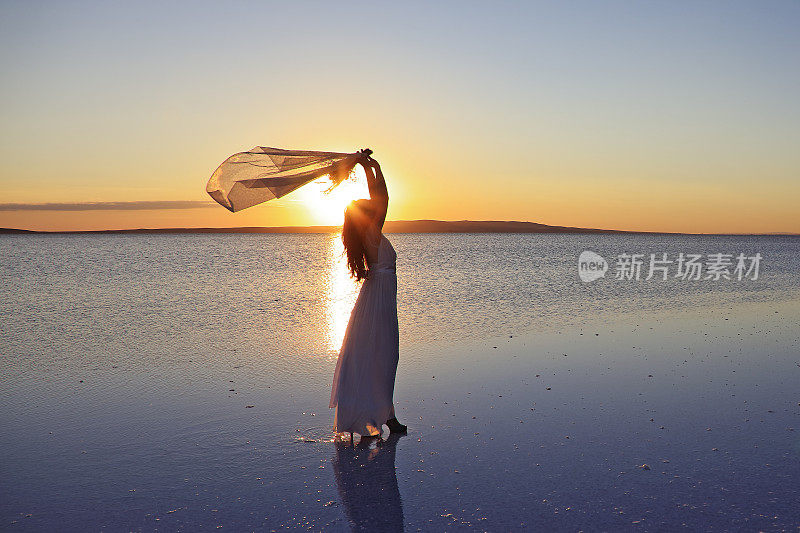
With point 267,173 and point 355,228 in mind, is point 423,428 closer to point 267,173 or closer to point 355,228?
point 355,228

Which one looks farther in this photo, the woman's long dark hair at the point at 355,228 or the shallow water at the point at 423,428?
the woman's long dark hair at the point at 355,228

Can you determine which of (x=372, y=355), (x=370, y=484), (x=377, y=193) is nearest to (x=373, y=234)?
(x=377, y=193)

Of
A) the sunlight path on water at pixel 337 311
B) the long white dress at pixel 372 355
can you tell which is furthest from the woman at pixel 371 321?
the sunlight path on water at pixel 337 311

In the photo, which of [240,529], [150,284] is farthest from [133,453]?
[150,284]

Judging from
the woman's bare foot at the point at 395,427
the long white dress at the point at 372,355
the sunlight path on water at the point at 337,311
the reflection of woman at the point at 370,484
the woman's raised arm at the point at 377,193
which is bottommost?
the sunlight path on water at the point at 337,311

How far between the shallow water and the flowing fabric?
2.19 metres

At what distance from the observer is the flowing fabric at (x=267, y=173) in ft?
20.1

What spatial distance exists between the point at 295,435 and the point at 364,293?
1.44 m

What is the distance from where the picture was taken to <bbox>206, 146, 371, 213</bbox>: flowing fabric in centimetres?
611

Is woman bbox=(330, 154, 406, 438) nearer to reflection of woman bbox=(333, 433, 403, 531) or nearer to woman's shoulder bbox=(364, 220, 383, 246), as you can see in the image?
woman's shoulder bbox=(364, 220, 383, 246)

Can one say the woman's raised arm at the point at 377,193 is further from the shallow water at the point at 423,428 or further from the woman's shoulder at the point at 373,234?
the shallow water at the point at 423,428

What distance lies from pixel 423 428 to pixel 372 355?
84 centimetres

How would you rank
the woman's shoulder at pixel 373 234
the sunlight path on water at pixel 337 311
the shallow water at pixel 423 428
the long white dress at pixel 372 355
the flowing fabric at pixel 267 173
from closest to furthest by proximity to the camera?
the shallow water at pixel 423 428
the long white dress at pixel 372 355
the woman's shoulder at pixel 373 234
the flowing fabric at pixel 267 173
the sunlight path on water at pixel 337 311

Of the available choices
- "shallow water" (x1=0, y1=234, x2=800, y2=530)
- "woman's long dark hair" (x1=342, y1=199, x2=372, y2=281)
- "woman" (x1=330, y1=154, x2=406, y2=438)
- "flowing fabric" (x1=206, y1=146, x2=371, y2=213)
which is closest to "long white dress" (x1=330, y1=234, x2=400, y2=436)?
"woman" (x1=330, y1=154, x2=406, y2=438)
